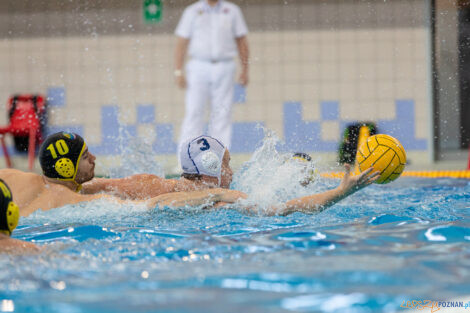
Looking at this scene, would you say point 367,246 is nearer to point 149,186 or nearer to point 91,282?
point 91,282

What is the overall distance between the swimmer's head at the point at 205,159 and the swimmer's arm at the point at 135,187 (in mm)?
210

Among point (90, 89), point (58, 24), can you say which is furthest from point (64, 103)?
point (58, 24)

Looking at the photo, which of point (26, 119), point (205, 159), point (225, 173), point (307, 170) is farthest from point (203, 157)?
point (26, 119)

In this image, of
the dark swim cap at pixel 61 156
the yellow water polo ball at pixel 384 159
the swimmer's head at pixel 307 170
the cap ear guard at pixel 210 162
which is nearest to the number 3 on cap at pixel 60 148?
the dark swim cap at pixel 61 156

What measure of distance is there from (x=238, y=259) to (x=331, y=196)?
0.95 metres

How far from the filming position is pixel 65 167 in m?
3.58

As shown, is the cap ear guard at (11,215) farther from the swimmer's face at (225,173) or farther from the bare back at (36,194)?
the swimmer's face at (225,173)

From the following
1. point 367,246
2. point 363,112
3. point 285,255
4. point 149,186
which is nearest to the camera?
point 285,255

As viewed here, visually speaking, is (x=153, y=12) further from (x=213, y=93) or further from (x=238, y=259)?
(x=238, y=259)

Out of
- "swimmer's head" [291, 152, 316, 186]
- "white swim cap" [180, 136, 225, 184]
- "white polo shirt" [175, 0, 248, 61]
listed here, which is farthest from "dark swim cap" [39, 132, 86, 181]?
"white polo shirt" [175, 0, 248, 61]

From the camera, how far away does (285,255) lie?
2.53 metres

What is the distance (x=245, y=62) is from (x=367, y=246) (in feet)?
16.9

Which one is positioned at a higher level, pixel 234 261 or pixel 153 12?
pixel 153 12

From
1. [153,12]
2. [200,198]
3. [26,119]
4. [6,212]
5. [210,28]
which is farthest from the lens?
[153,12]
